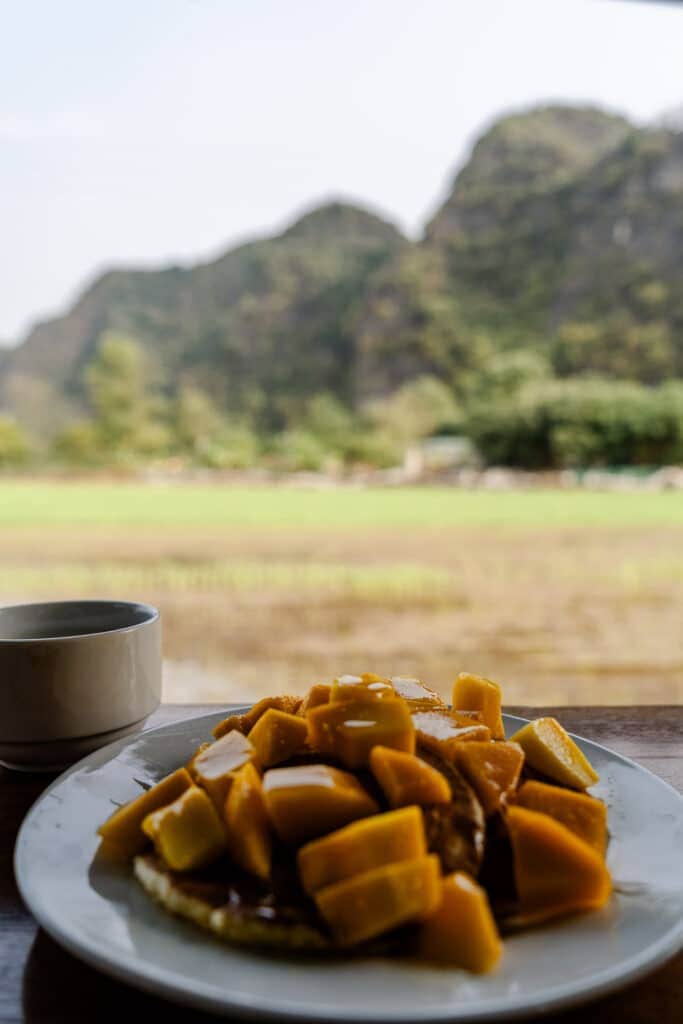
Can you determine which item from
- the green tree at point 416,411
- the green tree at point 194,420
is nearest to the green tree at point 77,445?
the green tree at point 194,420

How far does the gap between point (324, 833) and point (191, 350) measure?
79.7 ft

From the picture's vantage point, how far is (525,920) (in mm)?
295

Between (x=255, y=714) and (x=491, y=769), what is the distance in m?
0.13

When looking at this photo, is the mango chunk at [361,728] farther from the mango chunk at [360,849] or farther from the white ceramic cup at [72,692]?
the white ceramic cup at [72,692]

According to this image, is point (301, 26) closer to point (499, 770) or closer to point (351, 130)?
point (351, 130)

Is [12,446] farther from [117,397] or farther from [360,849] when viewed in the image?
[360,849]

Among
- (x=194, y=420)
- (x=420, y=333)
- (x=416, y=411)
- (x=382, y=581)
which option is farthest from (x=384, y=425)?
(x=382, y=581)

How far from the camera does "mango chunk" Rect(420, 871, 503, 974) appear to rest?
0.88ft

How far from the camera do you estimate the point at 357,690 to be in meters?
0.35

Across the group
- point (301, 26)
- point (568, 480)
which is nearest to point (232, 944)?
point (568, 480)

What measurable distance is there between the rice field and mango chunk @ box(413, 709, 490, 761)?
4270 millimetres

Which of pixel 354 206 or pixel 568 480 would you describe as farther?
pixel 354 206

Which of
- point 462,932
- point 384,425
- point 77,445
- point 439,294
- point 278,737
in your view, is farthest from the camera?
point 439,294

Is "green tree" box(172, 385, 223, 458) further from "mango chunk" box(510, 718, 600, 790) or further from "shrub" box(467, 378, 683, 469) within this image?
"mango chunk" box(510, 718, 600, 790)
